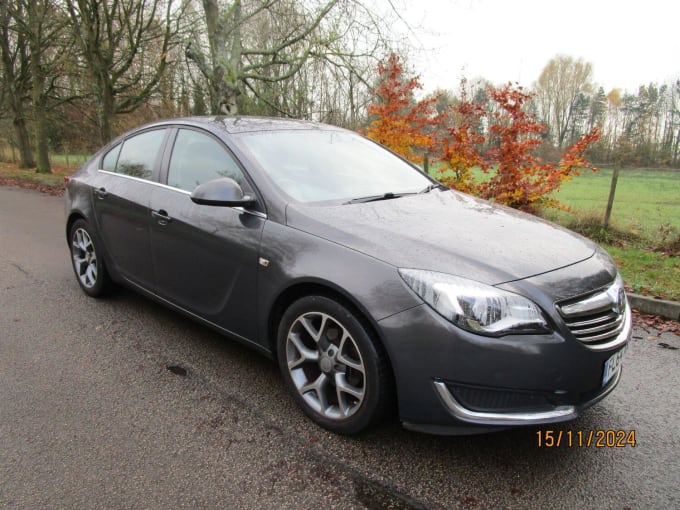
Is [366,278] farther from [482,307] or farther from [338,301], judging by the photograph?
[482,307]

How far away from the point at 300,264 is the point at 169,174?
5.11 ft

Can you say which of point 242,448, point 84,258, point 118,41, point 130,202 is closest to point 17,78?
point 118,41

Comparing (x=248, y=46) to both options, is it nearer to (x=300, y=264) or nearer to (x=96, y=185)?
(x=96, y=185)

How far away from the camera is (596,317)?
224 centimetres

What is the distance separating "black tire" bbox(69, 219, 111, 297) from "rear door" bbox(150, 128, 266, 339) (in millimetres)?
1054

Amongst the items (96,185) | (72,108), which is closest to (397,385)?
(96,185)

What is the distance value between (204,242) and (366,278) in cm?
126

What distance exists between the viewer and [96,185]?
4.22 m

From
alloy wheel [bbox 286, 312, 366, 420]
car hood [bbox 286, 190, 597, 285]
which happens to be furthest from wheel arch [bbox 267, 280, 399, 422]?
car hood [bbox 286, 190, 597, 285]

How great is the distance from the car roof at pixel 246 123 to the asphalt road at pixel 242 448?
1.56m

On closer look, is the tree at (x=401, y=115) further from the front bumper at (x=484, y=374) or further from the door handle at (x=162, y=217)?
the front bumper at (x=484, y=374)

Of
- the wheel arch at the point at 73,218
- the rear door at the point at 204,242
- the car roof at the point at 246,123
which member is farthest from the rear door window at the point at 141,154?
the wheel arch at the point at 73,218

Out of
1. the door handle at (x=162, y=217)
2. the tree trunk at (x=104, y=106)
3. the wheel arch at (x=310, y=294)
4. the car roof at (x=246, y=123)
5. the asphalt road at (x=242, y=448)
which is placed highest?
the tree trunk at (x=104, y=106)

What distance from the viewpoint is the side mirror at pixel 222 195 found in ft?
9.00
